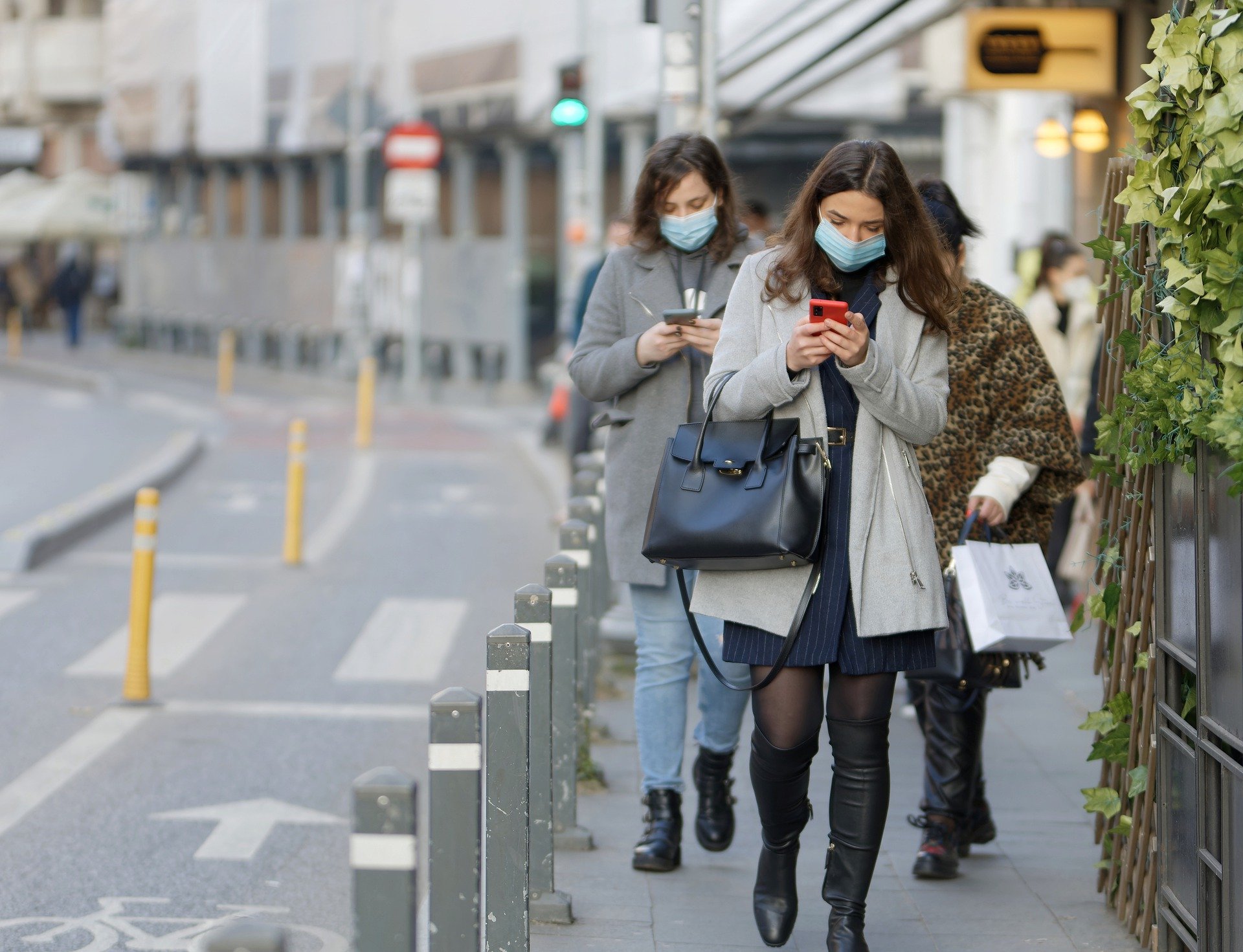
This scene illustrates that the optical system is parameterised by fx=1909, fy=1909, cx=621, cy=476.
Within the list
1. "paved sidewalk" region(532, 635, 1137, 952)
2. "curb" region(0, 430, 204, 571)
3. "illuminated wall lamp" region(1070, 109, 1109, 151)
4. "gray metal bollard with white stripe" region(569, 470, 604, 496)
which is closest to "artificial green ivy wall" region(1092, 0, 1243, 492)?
"paved sidewalk" region(532, 635, 1137, 952)

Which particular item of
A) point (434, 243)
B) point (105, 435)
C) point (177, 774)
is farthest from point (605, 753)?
point (434, 243)

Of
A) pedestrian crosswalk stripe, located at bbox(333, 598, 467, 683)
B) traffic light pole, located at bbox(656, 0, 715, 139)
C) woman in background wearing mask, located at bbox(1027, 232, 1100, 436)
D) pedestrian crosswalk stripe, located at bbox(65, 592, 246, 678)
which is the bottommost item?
pedestrian crosswalk stripe, located at bbox(333, 598, 467, 683)

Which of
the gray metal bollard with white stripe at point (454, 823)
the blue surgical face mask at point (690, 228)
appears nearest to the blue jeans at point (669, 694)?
the blue surgical face mask at point (690, 228)

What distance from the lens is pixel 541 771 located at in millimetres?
4969

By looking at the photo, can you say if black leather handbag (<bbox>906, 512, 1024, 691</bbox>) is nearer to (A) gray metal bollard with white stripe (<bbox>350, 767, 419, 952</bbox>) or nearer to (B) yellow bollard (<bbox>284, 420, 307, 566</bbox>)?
(A) gray metal bollard with white stripe (<bbox>350, 767, 419, 952</bbox>)

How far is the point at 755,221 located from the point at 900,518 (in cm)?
328

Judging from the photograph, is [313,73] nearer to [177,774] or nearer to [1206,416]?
[177,774]

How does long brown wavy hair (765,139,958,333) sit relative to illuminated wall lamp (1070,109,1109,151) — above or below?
below

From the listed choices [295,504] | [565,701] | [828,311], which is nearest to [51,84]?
[295,504]

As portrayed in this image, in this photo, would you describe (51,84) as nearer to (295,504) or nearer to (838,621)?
(295,504)

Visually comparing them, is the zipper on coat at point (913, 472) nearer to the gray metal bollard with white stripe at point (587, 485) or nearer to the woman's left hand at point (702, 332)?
the woman's left hand at point (702, 332)

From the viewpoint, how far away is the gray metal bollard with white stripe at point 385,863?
2941mm

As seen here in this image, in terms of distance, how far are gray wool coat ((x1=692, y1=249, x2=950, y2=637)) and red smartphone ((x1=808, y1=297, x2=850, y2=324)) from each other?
12 centimetres

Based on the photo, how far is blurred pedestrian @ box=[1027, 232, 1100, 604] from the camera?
9859 millimetres
